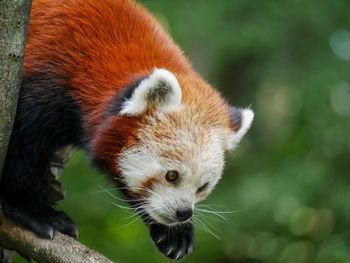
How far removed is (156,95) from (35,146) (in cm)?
75

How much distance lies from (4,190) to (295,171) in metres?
3.93

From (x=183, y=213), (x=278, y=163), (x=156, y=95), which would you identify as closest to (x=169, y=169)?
(x=183, y=213)

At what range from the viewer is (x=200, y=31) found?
7961 mm

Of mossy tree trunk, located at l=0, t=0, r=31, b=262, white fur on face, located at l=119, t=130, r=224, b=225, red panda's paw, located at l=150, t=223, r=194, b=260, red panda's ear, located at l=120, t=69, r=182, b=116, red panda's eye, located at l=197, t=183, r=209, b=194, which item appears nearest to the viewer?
mossy tree trunk, located at l=0, t=0, r=31, b=262

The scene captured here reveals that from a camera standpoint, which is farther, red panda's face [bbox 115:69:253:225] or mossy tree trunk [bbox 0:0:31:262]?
red panda's face [bbox 115:69:253:225]

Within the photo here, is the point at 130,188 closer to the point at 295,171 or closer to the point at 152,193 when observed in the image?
the point at 152,193

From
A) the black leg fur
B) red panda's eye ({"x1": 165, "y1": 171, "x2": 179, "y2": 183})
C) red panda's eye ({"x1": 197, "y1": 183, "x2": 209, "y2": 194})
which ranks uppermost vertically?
red panda's eye ({"x1": 197, "y1": 183, "x2": 209, "y2": 194})

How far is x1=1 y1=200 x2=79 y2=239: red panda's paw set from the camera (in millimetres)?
4551

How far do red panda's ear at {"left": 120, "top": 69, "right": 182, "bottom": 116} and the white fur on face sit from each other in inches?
7.0

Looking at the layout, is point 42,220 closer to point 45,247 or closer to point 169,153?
point 45,247

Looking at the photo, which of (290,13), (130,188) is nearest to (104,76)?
(130,188)

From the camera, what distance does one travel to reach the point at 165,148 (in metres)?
4.53

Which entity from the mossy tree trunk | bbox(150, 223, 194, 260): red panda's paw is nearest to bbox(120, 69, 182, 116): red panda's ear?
the mossy tree trunk

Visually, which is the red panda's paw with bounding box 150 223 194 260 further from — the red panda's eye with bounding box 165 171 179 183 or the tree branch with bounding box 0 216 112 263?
the tree branch with bounding box 0 216 112 263
